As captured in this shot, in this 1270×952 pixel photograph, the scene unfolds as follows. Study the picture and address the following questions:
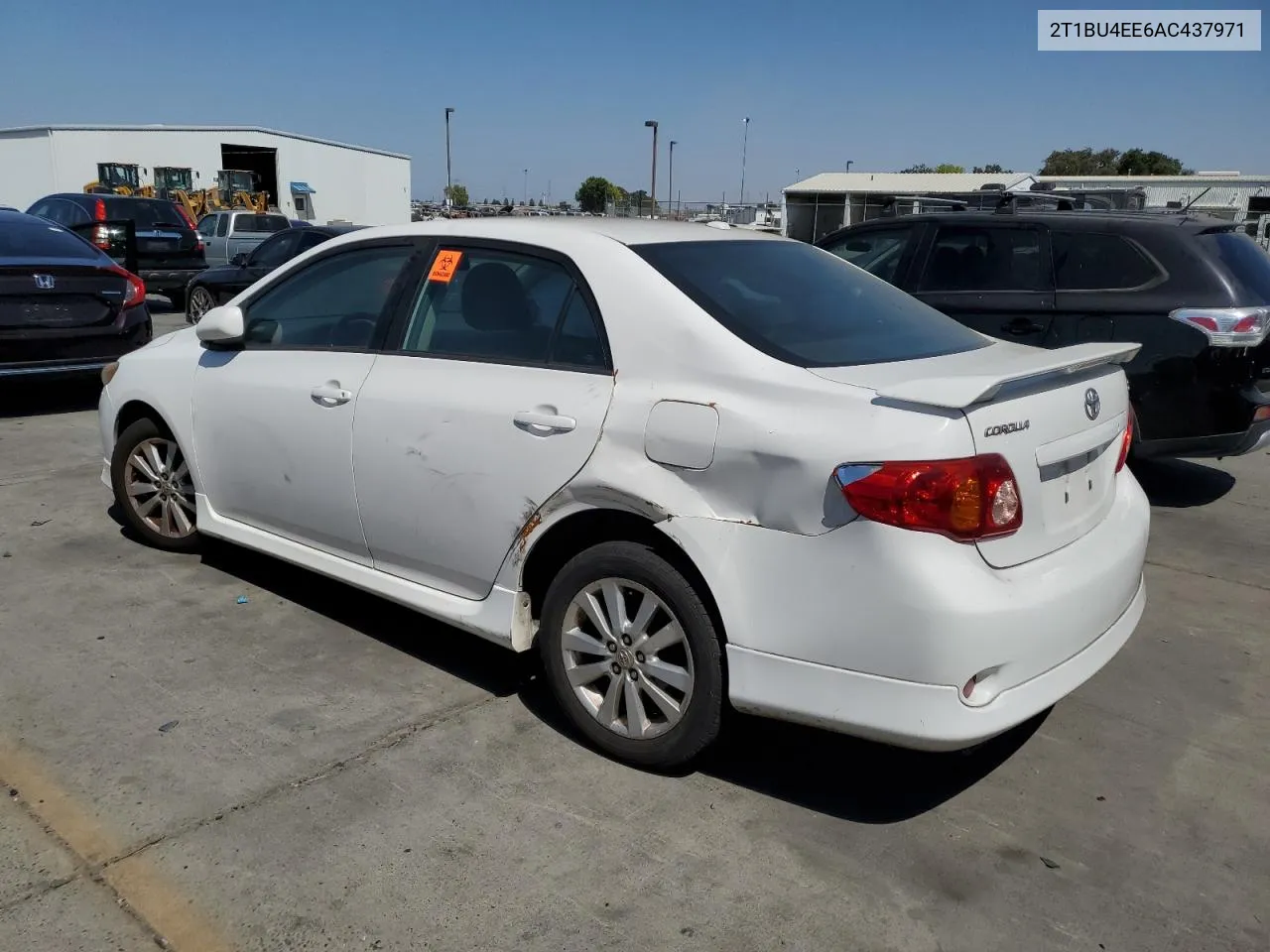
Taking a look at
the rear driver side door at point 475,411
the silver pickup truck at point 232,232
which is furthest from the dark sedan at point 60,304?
the silver pickup truck at point 232,232

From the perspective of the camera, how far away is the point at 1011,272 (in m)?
6.65

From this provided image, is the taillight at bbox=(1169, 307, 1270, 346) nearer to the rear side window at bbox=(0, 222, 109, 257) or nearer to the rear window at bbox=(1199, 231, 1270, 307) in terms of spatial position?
the rear window at bbox=(1199, 231, 1270, 307)

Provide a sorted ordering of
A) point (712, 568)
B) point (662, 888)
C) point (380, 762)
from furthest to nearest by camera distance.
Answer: point (380, 762), point (712, 568), point (662, 888)

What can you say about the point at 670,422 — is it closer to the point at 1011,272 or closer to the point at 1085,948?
the point at 1085,948

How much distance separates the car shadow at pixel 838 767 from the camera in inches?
125

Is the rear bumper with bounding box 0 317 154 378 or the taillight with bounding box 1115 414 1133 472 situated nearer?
the taillight with bounding box 1115 414 1133 472

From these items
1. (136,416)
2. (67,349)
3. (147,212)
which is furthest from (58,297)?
(147,212)

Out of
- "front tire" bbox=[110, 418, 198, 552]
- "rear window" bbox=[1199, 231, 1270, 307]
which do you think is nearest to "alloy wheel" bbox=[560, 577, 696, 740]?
"front tire" bbox=[110, 418, 198, 552]

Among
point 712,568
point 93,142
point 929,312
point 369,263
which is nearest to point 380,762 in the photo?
point 712,568

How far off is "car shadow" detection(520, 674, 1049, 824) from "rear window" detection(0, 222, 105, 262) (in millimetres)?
6746

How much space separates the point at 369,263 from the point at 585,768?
214 cm

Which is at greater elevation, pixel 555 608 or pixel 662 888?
pixel 555 608

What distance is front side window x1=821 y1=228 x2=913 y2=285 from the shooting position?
23.6ft

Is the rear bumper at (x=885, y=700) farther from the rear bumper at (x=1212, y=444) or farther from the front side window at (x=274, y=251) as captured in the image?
the front side window at (x=274, y=251)
